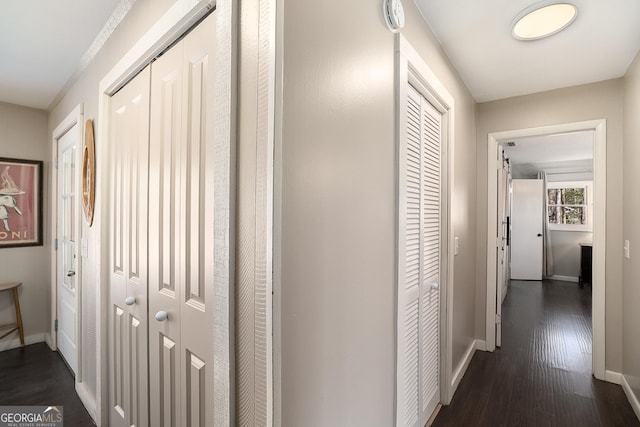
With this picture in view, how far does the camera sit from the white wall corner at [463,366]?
2.05 meters

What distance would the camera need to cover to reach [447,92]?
6.07 feet

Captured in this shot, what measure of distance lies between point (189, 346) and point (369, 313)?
67cm

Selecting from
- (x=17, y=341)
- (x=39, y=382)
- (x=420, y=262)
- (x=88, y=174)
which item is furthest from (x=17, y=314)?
(x=420, y=262)

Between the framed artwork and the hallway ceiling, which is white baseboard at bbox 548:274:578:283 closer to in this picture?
the hallway ceiling

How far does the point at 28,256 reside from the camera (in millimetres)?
2809

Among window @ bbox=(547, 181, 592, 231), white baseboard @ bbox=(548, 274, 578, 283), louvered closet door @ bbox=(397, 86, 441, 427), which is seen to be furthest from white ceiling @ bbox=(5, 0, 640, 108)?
white baseboard @ bbox=(548, 274, 578, 283)

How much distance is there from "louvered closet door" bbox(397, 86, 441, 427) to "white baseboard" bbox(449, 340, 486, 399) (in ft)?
0.82

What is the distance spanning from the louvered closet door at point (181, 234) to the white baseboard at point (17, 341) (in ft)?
9.18

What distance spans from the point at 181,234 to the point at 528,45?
2.35m

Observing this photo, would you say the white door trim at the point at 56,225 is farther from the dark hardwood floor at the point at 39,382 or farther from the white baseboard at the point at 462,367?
the white baseboard at the point at 462,367

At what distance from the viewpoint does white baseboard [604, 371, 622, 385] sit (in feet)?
7.07

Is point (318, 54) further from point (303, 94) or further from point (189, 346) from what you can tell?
point (189, 346)

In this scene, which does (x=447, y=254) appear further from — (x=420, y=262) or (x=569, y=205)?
(x=569, y=205)

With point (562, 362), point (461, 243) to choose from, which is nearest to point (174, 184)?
point (461, 243)
